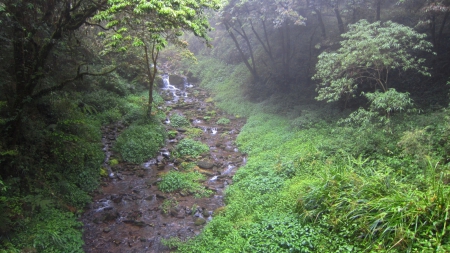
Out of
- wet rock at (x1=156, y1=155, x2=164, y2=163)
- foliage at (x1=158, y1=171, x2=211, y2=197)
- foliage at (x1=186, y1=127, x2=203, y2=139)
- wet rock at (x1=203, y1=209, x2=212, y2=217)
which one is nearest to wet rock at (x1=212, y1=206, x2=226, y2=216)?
wet rock at (x1=203, y1=209, x2=212, y2=217)

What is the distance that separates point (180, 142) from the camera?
15.2 metres

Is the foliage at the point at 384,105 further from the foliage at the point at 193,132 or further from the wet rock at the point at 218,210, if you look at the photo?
the foliage at the point at 193,132

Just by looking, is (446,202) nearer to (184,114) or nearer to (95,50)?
(184,114)

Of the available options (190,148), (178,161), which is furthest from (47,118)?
(190,148)

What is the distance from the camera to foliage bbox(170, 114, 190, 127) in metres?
18.1

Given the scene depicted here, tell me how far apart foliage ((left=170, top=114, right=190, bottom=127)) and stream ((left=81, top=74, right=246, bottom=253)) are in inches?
58.5

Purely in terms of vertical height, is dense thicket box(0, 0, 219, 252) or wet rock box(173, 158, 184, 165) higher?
dense thicket box(0, 0, 219, 252)

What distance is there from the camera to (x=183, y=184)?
37.4 ft

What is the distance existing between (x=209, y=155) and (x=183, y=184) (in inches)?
135

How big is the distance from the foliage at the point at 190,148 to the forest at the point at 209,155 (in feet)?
0.38

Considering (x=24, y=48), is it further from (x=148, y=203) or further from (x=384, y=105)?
(x=384, y=105)

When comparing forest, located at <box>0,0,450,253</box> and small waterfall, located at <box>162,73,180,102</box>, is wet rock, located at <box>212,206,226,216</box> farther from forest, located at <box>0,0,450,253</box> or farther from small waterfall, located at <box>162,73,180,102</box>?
small waterfall, located at <box>162,73,180,102</box>

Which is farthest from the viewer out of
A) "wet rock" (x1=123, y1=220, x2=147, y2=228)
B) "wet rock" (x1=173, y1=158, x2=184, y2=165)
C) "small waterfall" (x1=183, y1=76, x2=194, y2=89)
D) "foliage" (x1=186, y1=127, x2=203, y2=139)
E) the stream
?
"small waterfall" (x1=183, y1=76, x2=194, y2=89)

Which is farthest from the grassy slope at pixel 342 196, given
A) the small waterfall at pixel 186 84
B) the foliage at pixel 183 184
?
the small waterfall at pixel 186 84
